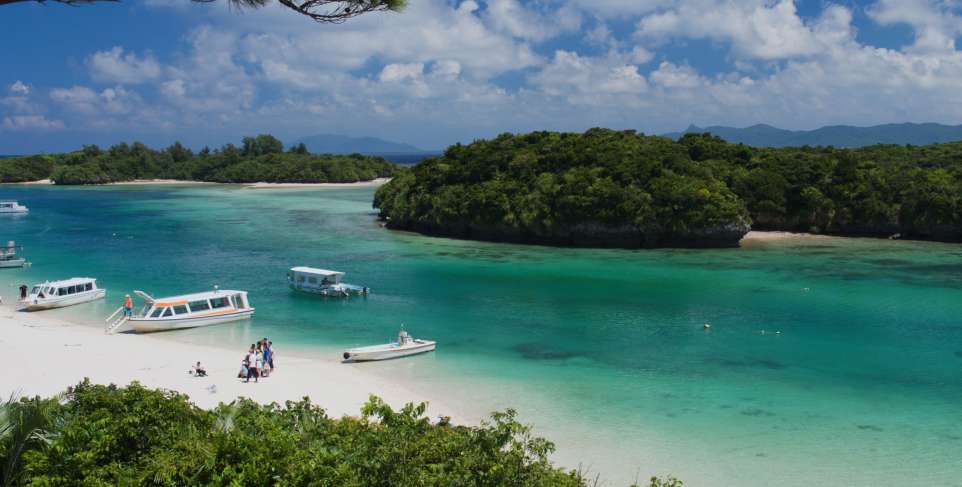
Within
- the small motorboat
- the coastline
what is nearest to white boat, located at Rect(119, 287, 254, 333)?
the small motorboat

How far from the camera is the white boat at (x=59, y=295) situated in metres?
28.1

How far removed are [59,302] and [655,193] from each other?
35481 mm

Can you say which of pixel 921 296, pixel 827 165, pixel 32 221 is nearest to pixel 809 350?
pixel 921 296

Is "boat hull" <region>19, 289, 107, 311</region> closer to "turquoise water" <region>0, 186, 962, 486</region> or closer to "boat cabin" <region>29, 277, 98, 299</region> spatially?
"boat cabin" <region>29, 277, 98, 299</region>

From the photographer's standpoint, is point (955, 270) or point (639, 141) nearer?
point (955, 270)

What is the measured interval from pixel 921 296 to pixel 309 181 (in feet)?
363

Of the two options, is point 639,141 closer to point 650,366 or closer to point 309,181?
point 650,366

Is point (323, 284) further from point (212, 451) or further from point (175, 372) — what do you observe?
point (212, 451)

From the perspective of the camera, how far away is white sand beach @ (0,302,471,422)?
1727cm

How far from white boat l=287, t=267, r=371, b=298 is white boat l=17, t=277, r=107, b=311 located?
8.22 metres

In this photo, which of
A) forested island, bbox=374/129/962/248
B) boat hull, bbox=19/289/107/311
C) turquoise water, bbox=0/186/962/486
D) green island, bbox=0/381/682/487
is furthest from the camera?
forested island, bbox=374/129/962/248

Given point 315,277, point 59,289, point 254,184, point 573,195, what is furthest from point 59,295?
point 254,184

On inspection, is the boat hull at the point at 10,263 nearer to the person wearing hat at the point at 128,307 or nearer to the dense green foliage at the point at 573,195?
the person wearing hat at the point at 128,307

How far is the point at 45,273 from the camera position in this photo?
36375 millimetres
